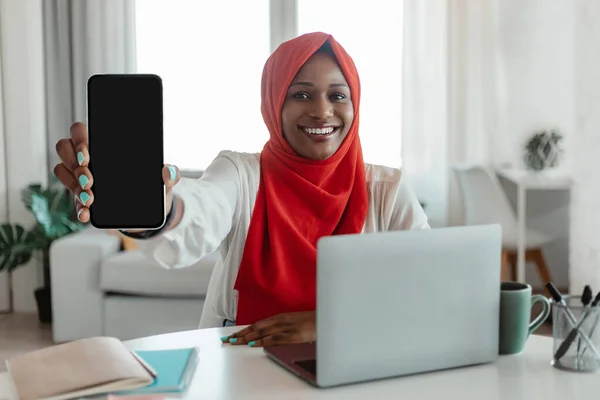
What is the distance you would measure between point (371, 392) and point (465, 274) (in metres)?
0.22

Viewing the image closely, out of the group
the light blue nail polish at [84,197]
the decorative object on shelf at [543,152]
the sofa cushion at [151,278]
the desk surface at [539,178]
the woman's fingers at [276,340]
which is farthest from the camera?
the decorative object on shelf at [543,152]

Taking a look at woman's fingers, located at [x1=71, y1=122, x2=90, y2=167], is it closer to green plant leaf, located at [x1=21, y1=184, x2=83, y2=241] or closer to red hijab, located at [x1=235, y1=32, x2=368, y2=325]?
red hijab, located at [x1=235, y1=32, x2=368, y2=325]

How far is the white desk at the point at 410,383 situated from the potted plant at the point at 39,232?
2.89 meters

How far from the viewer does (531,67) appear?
4.40m

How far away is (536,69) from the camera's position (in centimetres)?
440

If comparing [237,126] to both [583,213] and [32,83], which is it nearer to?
[32,83]

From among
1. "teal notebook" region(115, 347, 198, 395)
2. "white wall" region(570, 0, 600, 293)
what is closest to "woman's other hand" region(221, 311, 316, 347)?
"teal notebook" region(115, 347, 198, 395)

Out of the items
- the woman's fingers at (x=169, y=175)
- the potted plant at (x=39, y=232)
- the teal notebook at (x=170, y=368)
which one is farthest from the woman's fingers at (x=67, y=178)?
the potted plant at (x=39, y=232)

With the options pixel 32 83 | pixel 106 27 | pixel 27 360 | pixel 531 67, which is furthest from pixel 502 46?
pixel 27 360

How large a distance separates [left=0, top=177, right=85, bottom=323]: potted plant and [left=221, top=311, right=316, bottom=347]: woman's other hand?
9.37 feet

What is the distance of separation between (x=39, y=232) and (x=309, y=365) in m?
3.08

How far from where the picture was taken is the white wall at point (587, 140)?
348 cm

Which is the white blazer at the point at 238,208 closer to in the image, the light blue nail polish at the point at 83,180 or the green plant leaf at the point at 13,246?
the light blue nail polish at the point at 83,180

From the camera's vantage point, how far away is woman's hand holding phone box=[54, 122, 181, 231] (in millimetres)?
1075
